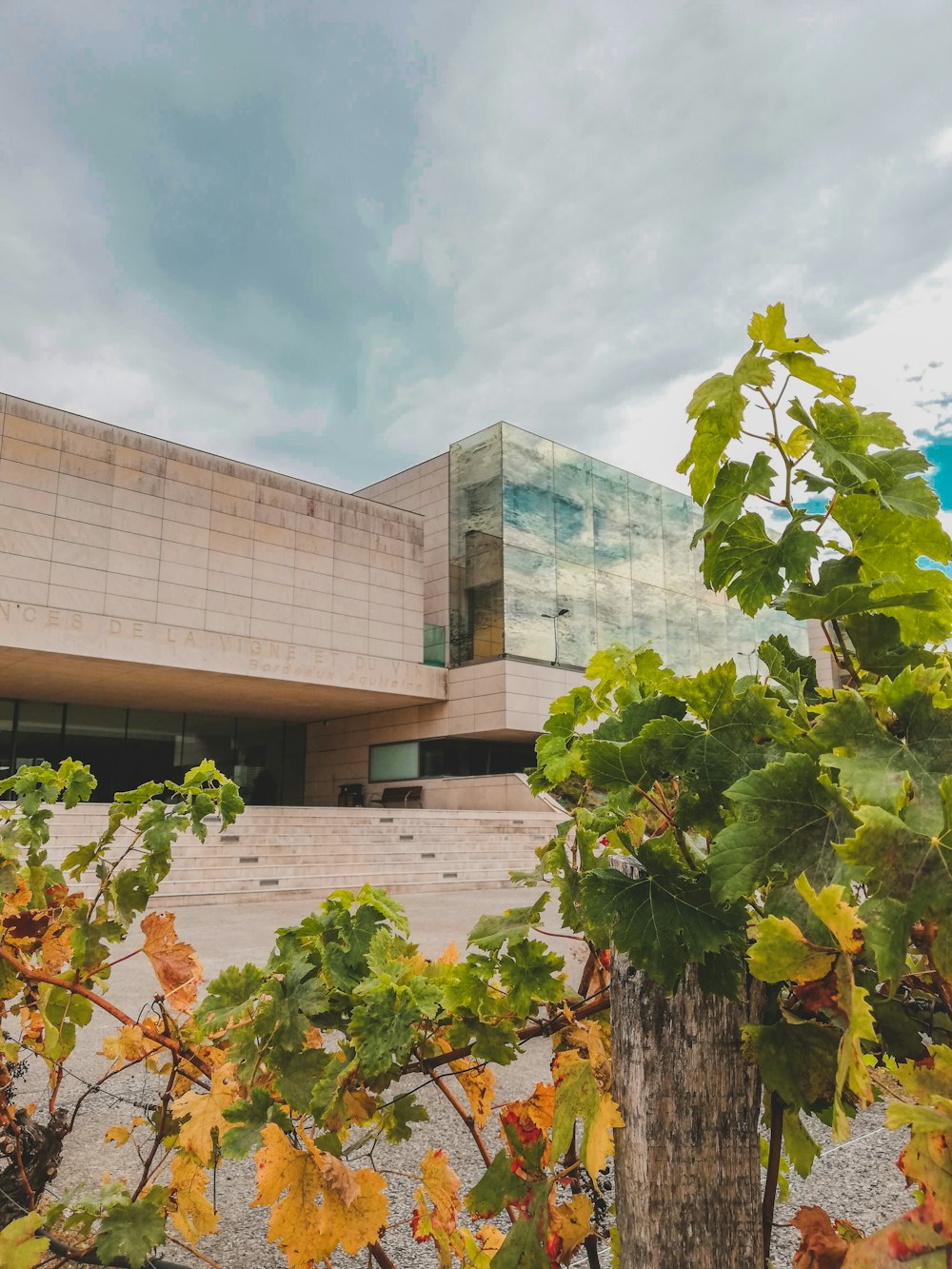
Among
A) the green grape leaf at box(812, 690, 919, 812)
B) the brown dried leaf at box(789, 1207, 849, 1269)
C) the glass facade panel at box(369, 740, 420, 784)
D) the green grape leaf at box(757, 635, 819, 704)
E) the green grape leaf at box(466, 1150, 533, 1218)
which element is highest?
the glass facade panel at box(369, 740, 420, 784)

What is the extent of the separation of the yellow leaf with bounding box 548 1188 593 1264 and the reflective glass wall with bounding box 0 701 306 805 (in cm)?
2543

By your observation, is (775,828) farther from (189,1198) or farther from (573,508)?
(573,508)

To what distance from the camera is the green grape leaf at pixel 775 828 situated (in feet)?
2.31

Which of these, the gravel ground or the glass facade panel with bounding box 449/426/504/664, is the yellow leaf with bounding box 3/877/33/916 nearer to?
the gravel ground

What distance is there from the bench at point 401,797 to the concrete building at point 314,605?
19.1 inches

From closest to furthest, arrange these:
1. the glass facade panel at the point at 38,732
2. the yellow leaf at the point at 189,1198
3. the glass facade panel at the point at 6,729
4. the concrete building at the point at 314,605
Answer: the yellow leaf at the point at 189,1198 < the concrete building at the point at 314,605 < the glass facade panel at the point at 6,729 < the glass facade panel at the point at 38,732

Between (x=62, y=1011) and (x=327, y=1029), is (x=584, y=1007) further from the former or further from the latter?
(x=62, y=1011)

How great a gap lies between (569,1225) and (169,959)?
0.95 meters

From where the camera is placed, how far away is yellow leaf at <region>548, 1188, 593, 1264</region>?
3.92 ft

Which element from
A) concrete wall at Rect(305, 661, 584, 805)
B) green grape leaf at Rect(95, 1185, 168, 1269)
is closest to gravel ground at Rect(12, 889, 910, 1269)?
green grape leaf at Rect(95, 1185, 168, 1269)

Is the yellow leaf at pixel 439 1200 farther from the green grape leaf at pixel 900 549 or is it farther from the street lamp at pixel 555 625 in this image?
the street lamp at pixel 555 625

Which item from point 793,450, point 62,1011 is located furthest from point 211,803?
point 793,450

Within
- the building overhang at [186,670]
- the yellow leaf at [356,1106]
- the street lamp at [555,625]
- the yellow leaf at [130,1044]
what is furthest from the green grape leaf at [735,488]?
the street lamp at [555,625]

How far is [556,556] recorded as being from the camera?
3350cm
